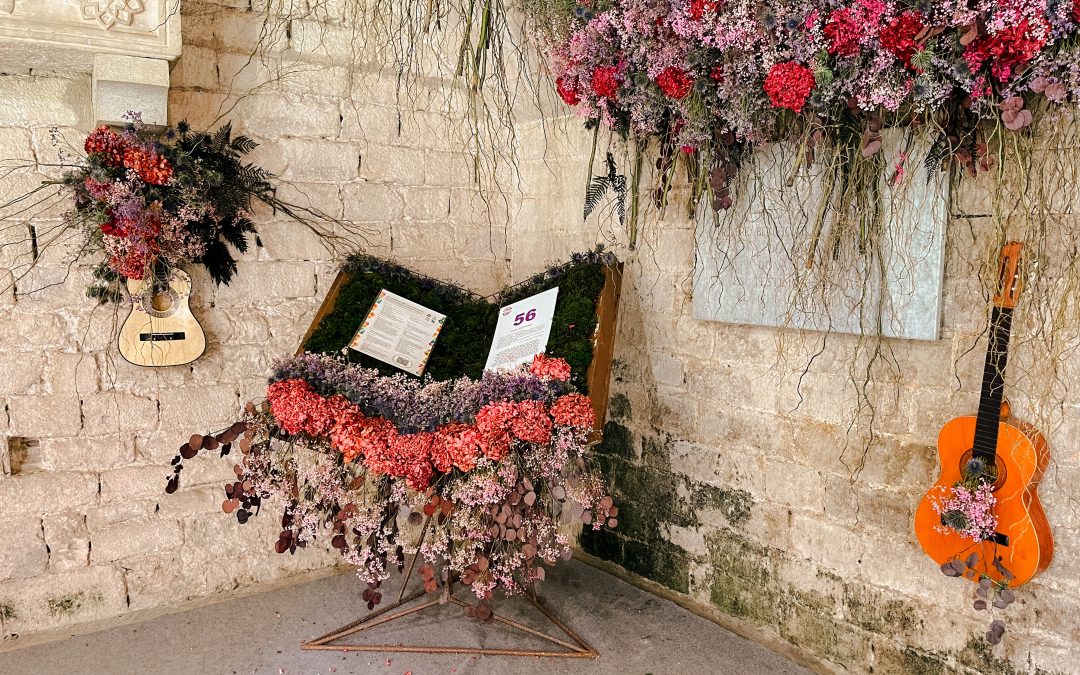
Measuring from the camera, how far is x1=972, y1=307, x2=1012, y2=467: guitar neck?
6.01 feet

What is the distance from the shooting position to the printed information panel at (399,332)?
8.83 ft

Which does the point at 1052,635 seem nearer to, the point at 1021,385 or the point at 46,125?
the point at 1021,385

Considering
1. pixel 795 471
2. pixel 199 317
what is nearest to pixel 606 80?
pixel 795 471

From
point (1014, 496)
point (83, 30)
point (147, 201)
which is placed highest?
point (83, 30)

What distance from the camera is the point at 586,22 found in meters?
2.20

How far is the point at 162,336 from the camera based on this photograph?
8.79ft

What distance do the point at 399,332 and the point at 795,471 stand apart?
4.77 ft

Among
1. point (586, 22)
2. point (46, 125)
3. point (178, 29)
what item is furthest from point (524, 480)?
point (46, 125)

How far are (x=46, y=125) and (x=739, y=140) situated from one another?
2214mm

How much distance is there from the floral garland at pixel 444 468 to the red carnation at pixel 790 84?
1.00 m

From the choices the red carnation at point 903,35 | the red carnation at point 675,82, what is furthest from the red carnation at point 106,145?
the red carnation at point 903,35

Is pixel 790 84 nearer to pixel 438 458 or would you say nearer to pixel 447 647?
pixel 438 458

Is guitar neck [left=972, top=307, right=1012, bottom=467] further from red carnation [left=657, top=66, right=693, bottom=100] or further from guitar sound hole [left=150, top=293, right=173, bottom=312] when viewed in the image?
guitar sound hole [left=150, top=293, right=173, bottom=312]

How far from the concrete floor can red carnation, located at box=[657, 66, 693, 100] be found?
1798mm
